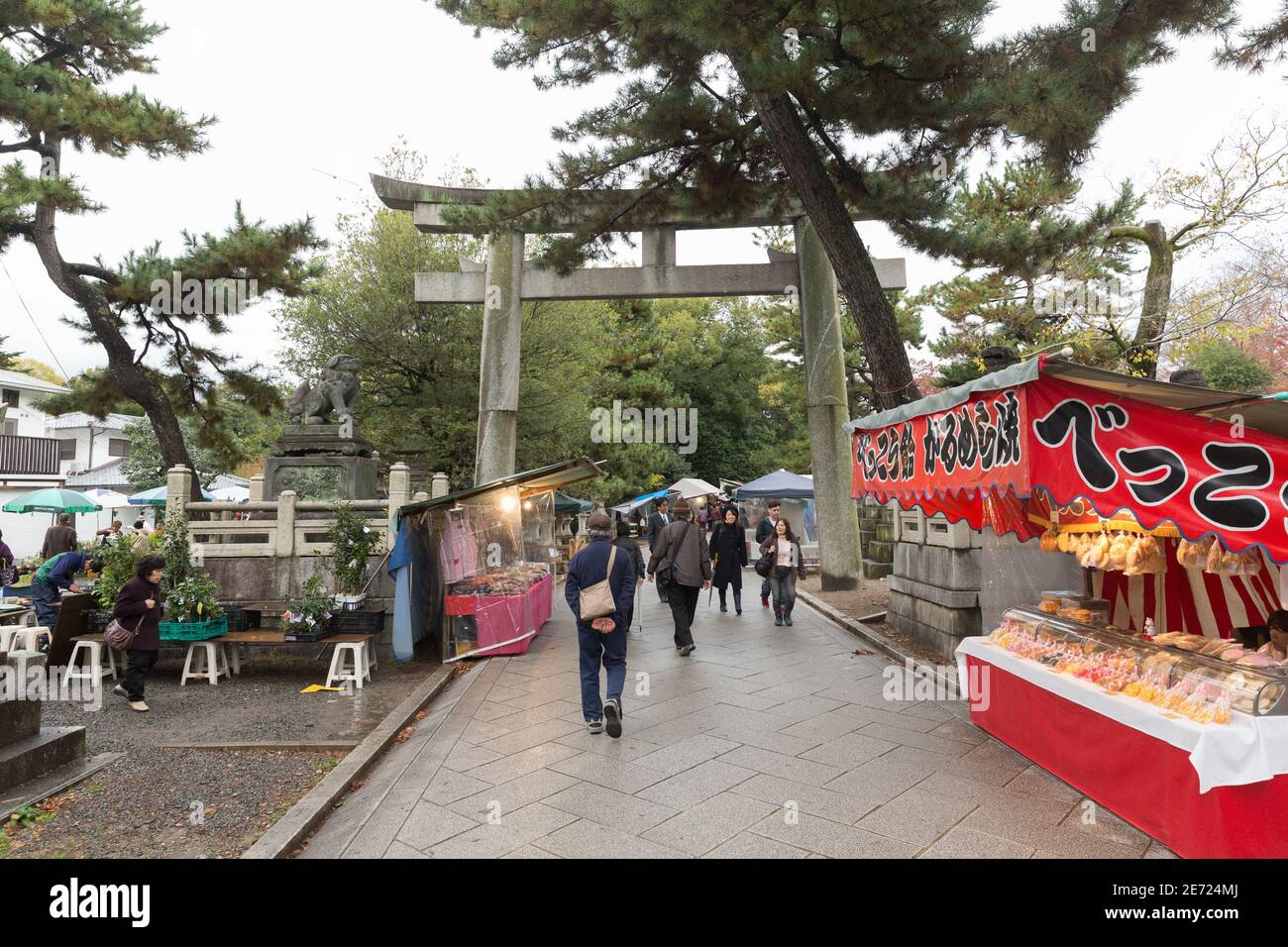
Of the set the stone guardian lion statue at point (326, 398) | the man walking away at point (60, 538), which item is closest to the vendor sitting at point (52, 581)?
the man walking away at point (60, 538)

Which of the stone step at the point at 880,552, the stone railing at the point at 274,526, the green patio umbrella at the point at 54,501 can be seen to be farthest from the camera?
the green patio umbrella at the point at 54,501

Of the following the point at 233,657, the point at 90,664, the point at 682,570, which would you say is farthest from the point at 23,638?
the point at 682,570

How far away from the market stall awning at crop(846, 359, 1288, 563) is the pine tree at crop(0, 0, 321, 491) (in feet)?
36.9

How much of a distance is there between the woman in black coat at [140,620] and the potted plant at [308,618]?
132 centimetres

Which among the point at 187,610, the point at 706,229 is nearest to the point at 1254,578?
the point at 187,610

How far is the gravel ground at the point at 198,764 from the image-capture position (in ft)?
13.2

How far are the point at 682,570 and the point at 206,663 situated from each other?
19.4 ft

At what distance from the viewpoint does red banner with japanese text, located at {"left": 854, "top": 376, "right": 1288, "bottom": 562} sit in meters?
3.37

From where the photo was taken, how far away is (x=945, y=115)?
26.4ft

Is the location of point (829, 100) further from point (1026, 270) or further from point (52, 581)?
Answer: point (52, 581)

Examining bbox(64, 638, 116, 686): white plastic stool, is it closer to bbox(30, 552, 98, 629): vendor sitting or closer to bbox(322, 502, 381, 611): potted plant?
bbox(30, 552, 98, 629): vendor sitting

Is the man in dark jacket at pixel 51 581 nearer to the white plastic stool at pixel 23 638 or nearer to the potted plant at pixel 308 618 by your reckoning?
the white plastic stool at pixel 23 638

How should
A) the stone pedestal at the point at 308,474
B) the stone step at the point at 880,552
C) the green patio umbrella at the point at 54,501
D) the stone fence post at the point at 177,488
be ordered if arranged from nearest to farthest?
the stone fence post at the point at 177,488 < the stone pedestal at the point at 308,474 < the stone step at the point at 880,552 < the green patio umbrella at the point at 54,501

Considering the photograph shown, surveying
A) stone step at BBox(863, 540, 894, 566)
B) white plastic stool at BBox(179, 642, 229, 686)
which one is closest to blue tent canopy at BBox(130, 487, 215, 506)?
white plastic stool at BBox(179, 642, 229, 686)
